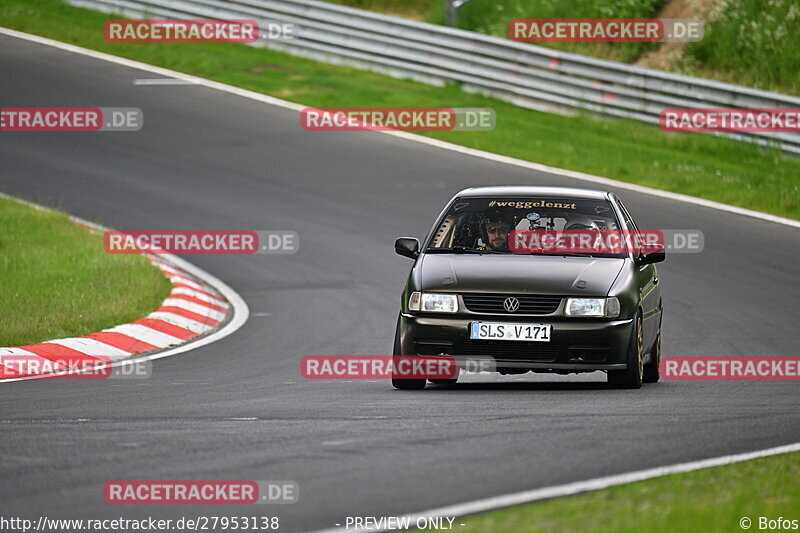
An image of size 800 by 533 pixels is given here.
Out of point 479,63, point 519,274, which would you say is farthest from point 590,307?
point 479,63

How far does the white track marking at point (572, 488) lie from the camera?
610 cm

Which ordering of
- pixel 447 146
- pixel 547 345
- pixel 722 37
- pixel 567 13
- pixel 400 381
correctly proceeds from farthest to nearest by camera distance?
pixel 567 13
pixel 722 37
pixel 447 146
pixel 400 381
pixel 547 345

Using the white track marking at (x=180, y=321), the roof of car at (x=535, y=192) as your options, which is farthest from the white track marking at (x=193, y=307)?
the roof of car at (x=535, y=192)

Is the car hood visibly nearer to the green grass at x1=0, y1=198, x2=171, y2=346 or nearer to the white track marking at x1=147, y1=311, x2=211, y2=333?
the green grass at x1=0, y1=198, x2=171, y2=346

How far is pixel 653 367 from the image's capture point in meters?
12.0

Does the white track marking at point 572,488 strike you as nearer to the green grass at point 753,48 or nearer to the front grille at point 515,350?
the front grille at point 515,350

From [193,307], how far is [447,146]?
9.80 m

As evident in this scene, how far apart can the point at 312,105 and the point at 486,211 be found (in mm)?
15142

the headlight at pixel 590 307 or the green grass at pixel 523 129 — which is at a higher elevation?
the green grass at pixel 523 129

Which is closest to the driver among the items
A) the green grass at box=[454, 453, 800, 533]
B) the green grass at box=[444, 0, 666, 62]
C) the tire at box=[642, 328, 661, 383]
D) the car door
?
the car door

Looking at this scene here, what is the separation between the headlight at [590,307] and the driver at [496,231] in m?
1.04

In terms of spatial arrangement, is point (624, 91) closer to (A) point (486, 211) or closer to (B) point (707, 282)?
(B) point (707, 282)

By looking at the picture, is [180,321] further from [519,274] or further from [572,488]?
[572,488]

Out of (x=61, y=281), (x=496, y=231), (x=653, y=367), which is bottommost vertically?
(x=653, y=367)
